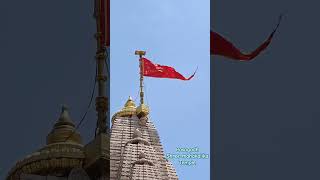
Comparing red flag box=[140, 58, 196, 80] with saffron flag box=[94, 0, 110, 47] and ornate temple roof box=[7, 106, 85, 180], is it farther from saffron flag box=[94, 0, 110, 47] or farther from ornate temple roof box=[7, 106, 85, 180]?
ornate temple roof box=[7, 106, 85, 180]

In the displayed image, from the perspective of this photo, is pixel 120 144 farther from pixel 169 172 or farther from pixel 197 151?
pixel 197 151

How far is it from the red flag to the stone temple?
2744 millimetres

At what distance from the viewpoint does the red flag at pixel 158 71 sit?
49.4 meters

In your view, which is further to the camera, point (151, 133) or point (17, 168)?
point (17, 168)

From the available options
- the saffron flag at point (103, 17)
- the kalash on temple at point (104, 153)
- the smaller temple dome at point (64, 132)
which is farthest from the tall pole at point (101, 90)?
the smaller temple dome at point (64, 132)

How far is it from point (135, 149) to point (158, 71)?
376cm

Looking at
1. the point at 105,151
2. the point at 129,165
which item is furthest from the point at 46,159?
the point at 129,165

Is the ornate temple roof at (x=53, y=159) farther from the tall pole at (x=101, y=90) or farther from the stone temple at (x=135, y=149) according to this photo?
the stone temple at (x=135, y=149)

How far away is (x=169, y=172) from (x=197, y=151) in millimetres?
5029

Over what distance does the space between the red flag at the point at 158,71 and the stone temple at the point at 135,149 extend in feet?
9.00
